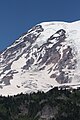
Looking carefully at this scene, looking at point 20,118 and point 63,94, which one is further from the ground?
point 63,94

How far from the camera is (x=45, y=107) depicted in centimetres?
17375

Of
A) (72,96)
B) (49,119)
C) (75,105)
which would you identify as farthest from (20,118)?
(72,96)

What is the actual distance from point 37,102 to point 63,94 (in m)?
13.5

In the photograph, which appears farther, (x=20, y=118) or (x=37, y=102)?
(x=37, y=102)

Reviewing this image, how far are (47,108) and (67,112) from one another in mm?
12544

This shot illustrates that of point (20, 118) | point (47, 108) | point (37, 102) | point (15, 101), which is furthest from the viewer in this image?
point (15, 101)

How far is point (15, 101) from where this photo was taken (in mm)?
197500

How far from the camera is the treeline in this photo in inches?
6315

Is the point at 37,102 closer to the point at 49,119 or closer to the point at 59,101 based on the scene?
the point at 59,101

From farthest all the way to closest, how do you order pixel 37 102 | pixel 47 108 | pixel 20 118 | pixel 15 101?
pixel 15 101 → pixel 37 102 → pixel 47 108 → pixel 20 118

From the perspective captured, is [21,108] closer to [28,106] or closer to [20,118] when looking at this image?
[28,106]

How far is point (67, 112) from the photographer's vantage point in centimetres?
15988

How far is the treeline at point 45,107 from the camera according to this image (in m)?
160

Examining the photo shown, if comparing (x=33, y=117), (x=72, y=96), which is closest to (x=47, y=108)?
(x=33, y=117)
